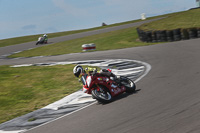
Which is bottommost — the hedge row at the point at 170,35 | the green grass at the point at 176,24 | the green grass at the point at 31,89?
the green grass at the point at 31,89

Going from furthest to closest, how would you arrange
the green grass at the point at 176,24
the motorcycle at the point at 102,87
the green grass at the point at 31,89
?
the green grass at the point at 176,24, the green grass at the point at 31,89, the motorcycle at the point at 102,87

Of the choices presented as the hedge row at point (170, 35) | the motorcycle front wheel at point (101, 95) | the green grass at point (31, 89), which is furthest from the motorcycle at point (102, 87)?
the hedge row at point (170, 35)

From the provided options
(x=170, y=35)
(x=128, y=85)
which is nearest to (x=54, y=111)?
(x=128, y=85)

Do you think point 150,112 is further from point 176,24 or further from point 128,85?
point 176,24

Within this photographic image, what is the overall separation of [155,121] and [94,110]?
2163 mm

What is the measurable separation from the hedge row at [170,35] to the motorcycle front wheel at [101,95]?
12.8 m

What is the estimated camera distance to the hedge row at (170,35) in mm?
19250

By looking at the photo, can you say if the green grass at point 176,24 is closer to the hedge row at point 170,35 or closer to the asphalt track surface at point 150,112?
the hedge row at point 170,35

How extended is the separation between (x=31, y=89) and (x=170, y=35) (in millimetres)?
11884

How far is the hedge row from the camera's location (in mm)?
19250

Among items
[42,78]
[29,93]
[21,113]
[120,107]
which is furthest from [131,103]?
[42,78]

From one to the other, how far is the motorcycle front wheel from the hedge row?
41.9 feet

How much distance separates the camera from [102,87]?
8133 millimetres

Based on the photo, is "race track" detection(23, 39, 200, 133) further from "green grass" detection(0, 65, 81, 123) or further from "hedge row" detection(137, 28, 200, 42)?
"hedge row" detection(137, 28, 200, 42)
